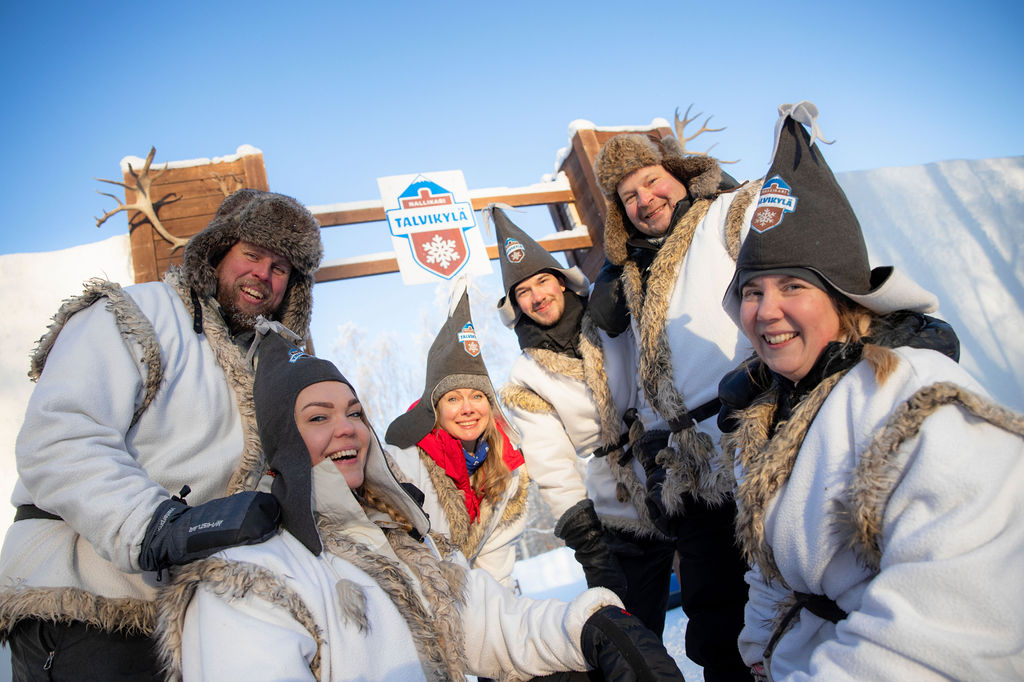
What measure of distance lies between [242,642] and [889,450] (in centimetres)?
127

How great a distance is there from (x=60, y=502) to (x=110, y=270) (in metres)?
3.53

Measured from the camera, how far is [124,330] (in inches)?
66.7

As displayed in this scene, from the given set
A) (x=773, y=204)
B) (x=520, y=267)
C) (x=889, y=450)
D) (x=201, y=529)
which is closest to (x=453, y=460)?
(x=520, y=267)

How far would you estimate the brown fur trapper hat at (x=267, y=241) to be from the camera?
2076 mm

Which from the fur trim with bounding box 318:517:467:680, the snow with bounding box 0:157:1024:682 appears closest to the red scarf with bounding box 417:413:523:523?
the fur trim with bounding box 318:517:467:680

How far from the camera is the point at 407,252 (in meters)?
4.77

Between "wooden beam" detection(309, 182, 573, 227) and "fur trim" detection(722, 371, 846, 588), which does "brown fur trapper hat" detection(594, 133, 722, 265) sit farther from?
"wooden beam" detection(309, 182, 573, 227)

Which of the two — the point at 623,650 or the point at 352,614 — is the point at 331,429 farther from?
the point at 623,650

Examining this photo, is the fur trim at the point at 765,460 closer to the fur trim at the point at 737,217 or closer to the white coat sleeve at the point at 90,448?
the fur trim at the point at 737,217

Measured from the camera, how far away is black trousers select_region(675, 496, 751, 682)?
1999 millimetres

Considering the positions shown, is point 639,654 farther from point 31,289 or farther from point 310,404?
point 31,289

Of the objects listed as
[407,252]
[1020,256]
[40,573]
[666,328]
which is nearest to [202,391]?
[40,573]

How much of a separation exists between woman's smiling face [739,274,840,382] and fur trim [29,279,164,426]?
164 centimetres

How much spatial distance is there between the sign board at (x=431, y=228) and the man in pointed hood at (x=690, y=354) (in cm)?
254
